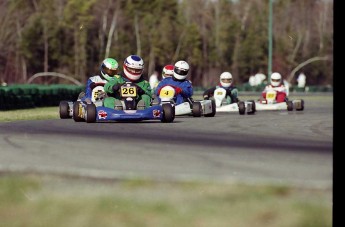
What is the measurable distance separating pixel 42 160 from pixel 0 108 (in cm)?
1605

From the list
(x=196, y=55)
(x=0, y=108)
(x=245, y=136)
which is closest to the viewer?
(x=245, y=136)

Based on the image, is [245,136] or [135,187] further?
[245,136]

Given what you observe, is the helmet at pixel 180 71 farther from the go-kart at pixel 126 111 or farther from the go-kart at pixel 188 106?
the go-kart at pixel 126 111

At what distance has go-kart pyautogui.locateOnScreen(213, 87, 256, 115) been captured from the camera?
75.6 feet

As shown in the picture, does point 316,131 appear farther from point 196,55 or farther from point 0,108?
point 196,55

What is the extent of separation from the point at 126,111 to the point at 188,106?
3.25 meters

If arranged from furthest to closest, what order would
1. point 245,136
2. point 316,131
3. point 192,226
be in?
point 316,131 → point 245,136 → point 192,226

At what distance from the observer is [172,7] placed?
262 ft

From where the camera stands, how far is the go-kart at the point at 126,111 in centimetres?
1677

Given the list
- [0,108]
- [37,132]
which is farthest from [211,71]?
[37,132]

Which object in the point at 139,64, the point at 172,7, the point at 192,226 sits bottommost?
the point at 192,226

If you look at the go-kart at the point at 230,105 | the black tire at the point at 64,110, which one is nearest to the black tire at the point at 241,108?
the go-kart at the point at 230,105

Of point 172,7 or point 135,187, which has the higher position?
point 172,7

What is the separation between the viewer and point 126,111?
16.9 m
